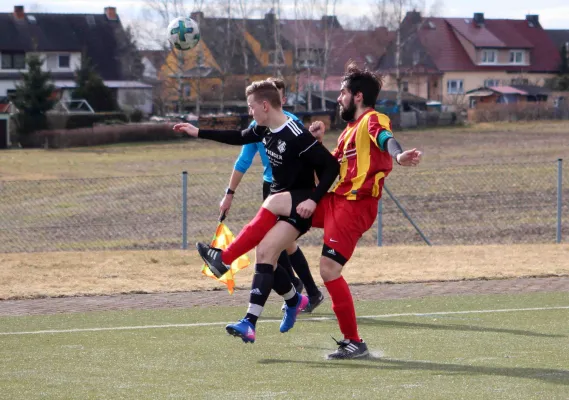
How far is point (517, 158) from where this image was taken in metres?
35.6

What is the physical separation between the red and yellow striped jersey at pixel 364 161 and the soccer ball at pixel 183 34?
18.2ft

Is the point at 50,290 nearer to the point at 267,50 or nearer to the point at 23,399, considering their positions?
the point at 23,399

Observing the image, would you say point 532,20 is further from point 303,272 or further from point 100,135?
point 303,272

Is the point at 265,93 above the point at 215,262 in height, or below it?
above

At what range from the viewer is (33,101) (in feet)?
174

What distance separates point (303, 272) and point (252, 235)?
2052 millimetres

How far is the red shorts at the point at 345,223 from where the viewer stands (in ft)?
22.2

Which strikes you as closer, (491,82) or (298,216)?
(298,216)

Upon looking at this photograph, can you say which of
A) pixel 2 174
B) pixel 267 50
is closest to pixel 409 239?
pixel 2 174

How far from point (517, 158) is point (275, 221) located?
97.5 feet

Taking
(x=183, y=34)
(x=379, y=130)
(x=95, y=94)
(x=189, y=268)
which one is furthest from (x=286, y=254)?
(x=95, y=94)

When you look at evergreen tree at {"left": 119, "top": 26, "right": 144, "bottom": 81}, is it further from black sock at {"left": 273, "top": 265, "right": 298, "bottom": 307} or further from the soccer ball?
black sock at {"left": 273, "top": 265, "right": 298, "bottom": 307}

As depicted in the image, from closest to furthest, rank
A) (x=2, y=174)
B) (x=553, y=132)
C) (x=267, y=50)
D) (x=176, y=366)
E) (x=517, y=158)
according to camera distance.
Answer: (x=176, y=366) → (x=2, y=174) → (x=517, y=158) → (x=553, y=132) → (x=267, y=50)

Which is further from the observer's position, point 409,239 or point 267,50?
point 267,50
